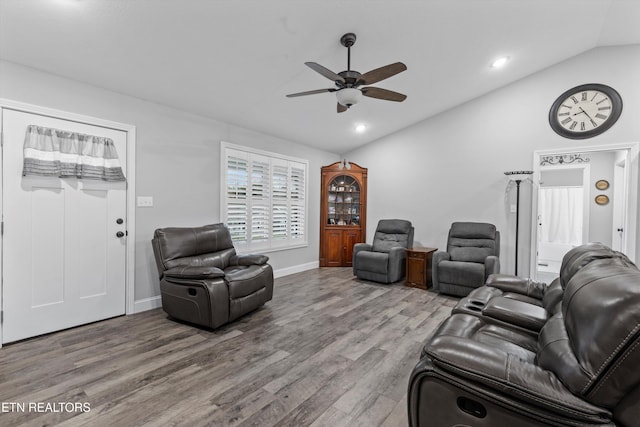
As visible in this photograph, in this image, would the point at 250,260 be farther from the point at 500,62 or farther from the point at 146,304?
the point at 500,62

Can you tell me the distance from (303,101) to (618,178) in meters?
5.80

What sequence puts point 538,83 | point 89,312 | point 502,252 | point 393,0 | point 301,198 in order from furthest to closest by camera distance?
point 301,198 < point 502,252 < point 538,83 < point 89,312 < point 393,0

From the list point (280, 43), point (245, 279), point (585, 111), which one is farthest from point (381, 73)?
point (585, 111)

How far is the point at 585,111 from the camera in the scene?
428 centimetres

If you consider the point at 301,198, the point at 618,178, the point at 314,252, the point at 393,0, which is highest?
the point at 393,0

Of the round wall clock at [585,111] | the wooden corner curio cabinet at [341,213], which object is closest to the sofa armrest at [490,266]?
the round wall clock at [585,111]

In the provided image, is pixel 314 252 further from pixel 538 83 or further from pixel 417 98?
pixel 538 83

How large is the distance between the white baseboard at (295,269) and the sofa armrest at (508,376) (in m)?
4.12

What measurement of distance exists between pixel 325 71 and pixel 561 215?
7.09 metres

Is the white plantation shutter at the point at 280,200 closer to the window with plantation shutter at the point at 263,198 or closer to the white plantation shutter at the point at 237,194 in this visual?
the window with plantation shutter at the point at 263,198

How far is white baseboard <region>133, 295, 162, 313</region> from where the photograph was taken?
3.47 meters

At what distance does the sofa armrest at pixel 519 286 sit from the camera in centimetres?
257

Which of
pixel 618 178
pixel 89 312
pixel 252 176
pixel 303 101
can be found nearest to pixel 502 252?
pixel 618 178

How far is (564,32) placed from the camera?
145 inches
